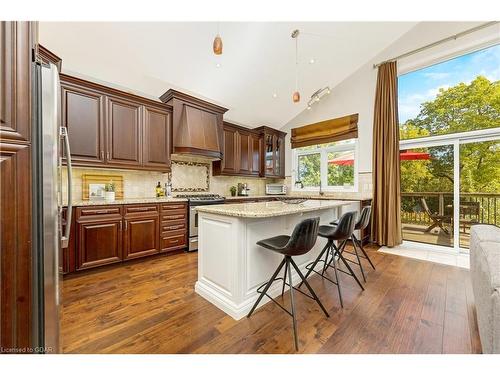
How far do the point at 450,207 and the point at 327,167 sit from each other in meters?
2.16

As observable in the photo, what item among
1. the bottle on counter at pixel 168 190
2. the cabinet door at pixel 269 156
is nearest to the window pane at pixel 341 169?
the cabinet door at pixel 269 156

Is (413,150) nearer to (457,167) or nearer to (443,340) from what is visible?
(457,167)

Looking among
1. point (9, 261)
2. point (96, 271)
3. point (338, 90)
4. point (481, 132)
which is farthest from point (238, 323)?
point (338, 90)

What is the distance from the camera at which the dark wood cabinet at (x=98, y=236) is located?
245 cm

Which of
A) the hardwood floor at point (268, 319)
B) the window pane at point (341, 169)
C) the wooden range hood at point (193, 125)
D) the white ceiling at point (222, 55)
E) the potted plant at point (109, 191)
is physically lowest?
the hardwood floor at point (268, 319)

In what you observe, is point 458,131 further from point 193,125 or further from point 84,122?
point 84,122

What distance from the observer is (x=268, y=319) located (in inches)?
67.0

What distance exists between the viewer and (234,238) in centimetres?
176

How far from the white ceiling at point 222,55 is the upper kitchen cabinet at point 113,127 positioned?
35 cm

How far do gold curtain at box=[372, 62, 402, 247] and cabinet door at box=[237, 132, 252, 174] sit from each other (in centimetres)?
248

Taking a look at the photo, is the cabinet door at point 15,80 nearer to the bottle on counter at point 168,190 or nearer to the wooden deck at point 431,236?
the bottle on counter at point 168,190

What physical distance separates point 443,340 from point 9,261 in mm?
2528

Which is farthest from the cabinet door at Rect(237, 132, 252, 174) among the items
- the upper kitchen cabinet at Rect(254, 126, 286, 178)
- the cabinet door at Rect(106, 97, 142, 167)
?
the cabinet door at Rect(106, 97, 142, 167)

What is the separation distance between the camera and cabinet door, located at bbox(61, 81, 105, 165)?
254cm
